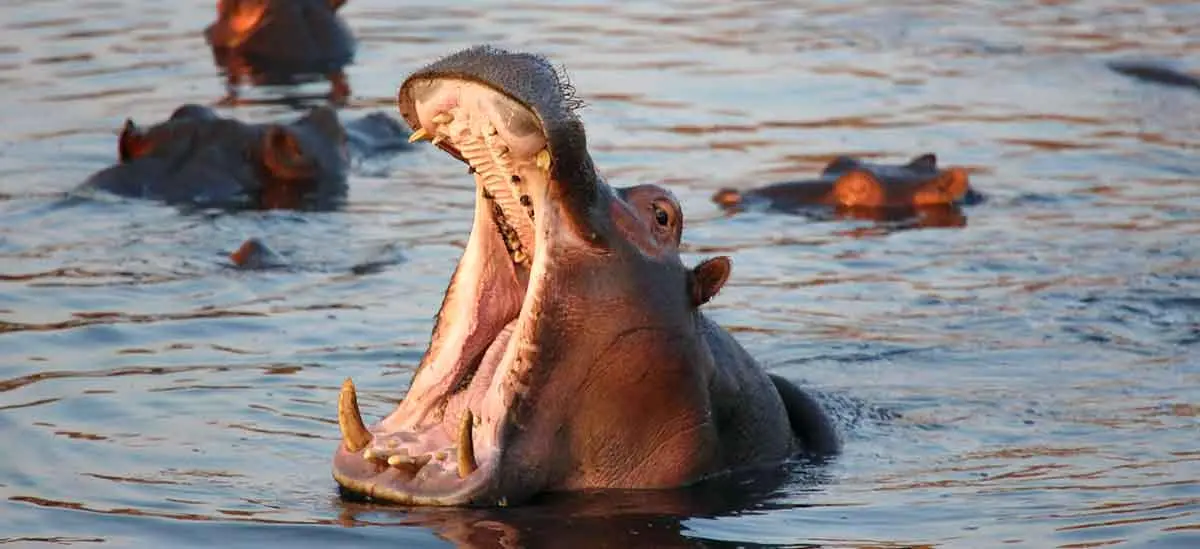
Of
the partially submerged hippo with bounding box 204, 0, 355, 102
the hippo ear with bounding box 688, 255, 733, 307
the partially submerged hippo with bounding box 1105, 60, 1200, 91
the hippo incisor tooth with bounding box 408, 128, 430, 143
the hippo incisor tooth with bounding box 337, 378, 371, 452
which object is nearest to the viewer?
the hippo incisor tooth with bounding box 408, 128, 430, 143

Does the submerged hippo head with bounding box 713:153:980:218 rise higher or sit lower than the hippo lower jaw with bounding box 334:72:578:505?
lower

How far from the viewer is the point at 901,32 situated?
16.7 meters

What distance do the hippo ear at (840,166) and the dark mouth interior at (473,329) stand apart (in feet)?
19.3

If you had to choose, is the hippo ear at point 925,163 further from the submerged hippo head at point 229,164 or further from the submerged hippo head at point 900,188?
the submerged hippo head at point 229,164

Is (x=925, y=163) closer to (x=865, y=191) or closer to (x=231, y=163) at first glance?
(x=865, y=191)

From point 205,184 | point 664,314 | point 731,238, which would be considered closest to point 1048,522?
point 664,314

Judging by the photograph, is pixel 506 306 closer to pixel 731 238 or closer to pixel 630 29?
pixel 731 238

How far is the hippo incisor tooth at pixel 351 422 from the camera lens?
→ 580 cm

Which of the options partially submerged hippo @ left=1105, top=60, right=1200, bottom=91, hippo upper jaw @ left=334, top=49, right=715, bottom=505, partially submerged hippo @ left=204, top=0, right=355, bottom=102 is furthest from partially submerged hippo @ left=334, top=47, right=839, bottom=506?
partially submerged hippo @ left=204, top=0, right=355, bottom=102

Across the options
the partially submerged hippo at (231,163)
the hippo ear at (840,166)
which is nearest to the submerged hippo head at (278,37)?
the partially submerged hippo at (231,163)

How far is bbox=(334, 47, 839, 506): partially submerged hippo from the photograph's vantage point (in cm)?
564

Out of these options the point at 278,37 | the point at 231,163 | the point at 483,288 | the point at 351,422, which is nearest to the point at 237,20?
the point at 278,37

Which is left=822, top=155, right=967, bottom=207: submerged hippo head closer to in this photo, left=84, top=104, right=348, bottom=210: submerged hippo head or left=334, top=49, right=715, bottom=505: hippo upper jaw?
left=84, top=104, right=348, bottom=210: submerged hippo head

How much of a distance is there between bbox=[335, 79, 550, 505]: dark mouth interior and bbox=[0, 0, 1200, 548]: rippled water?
131 millimetres
